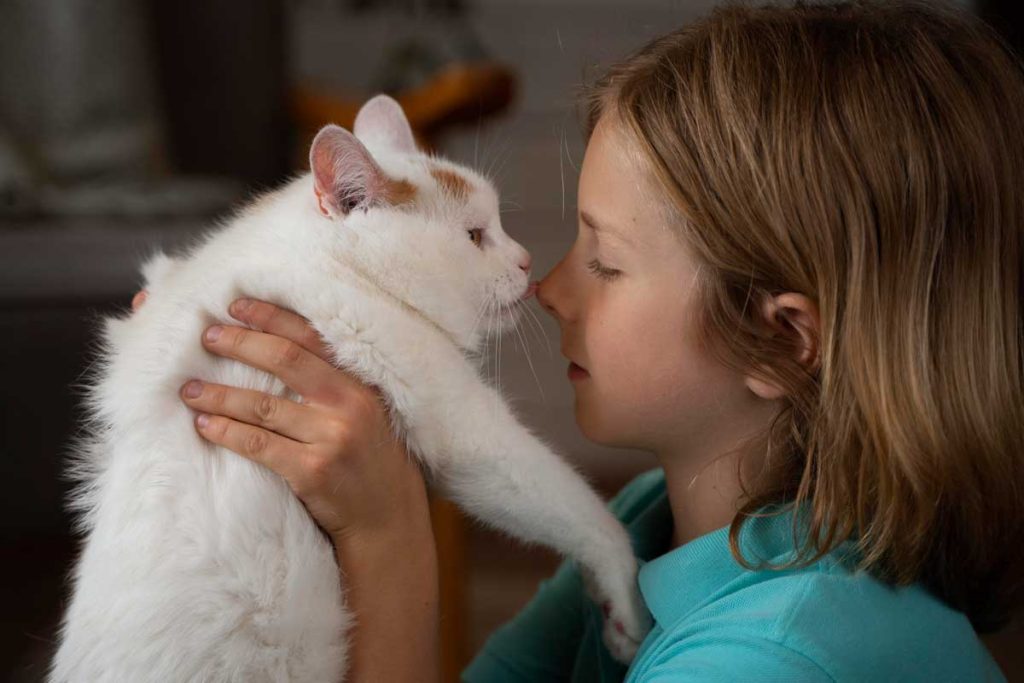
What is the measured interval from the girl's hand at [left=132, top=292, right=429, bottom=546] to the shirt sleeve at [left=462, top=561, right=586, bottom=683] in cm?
28

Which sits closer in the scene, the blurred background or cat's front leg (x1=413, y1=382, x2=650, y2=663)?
cat's front leg (x1=413, y1=382, x2=650, y2=663)

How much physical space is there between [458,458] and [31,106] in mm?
2292

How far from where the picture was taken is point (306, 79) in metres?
3.55

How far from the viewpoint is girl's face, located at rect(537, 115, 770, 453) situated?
0.99 m

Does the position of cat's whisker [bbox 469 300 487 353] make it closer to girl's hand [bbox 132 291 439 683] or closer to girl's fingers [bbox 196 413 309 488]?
girl's hand [bbox 132 291 439 683]

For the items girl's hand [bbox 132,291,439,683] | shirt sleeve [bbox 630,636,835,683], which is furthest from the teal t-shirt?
girl's hand [bbox 132,291,439,683]

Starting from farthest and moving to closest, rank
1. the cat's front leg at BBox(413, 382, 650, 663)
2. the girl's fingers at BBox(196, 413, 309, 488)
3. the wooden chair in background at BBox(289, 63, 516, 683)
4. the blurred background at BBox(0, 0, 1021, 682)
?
the blurred background at BBox(0, 0, 1021, 682) < the wooden chair in background at BBox(289, 63, 516, 683) < the cat's front leg at BBox(413, 382, 650, 663) < the girl's fingers at BBox(196, 413, 309, 488)

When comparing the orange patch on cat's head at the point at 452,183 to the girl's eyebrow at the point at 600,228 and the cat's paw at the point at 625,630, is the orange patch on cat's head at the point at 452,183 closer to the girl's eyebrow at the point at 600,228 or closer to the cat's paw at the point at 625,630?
the girl's eyebrow at the point at 600,228

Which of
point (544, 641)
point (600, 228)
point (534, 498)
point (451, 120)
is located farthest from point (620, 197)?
point (451, 120)

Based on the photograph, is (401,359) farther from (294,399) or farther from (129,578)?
(129,578)

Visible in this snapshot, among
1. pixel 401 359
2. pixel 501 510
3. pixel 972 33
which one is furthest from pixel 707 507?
pixel 972 33

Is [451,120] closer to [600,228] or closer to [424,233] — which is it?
[424,233]

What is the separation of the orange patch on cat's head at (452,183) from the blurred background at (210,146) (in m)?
0.16

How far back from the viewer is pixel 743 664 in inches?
32.0
